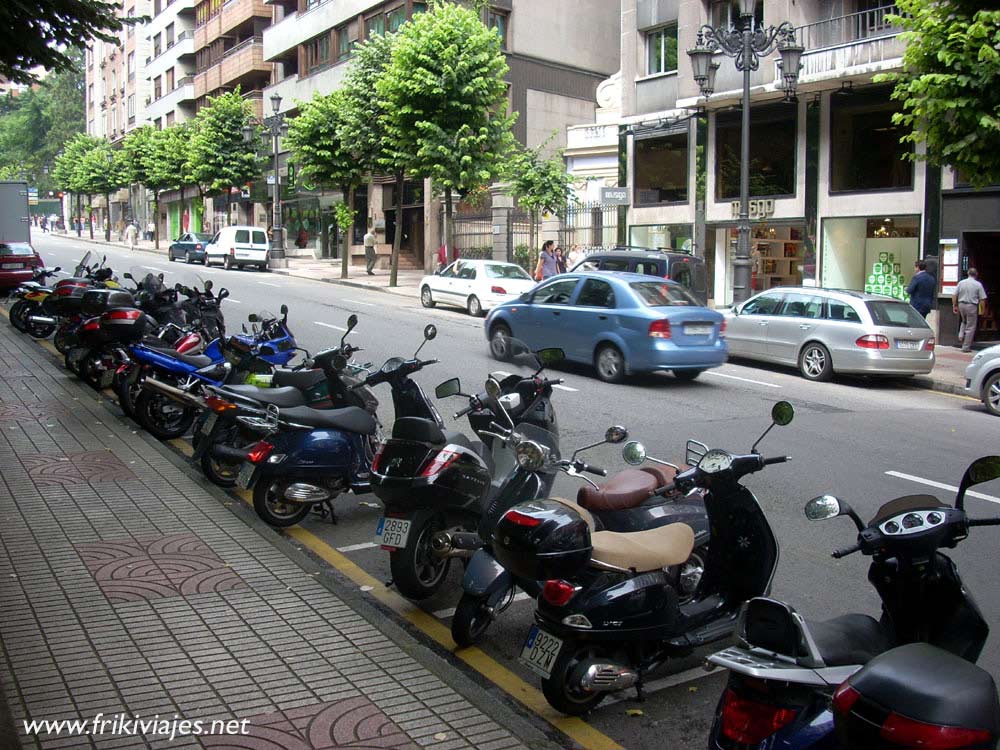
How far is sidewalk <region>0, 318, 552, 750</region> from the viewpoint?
14.1 feet

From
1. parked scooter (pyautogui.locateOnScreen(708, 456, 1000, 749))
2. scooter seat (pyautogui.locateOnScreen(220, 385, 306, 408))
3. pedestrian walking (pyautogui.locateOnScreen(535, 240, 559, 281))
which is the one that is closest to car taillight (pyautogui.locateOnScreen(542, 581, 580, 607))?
parked scooter (pyautogui.locateOnScreen(708, 456, 1000, 749))

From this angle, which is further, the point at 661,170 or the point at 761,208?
Result: the point at 661,170

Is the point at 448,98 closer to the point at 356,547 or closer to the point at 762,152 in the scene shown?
the point at 762,152

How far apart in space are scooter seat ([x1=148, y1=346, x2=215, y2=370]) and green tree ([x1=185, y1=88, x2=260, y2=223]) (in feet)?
141

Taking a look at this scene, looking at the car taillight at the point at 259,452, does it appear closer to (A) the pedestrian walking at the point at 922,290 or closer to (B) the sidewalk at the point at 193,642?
(B) the sidewalk at the point at 193,642

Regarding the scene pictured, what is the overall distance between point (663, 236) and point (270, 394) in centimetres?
2279

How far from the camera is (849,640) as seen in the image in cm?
354

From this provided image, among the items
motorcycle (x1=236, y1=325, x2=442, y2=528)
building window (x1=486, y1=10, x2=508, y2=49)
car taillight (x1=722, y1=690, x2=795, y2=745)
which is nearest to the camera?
car taillight (x1=722, y1=690, x2=795, y2=745)

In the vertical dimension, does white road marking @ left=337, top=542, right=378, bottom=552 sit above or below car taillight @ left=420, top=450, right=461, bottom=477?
below

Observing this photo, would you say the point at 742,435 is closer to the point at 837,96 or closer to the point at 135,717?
the point at 135,717

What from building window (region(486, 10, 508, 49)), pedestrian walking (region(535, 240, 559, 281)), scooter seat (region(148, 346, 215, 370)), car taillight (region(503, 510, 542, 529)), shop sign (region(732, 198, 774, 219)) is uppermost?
building window (region(486, 10, 508, 49))

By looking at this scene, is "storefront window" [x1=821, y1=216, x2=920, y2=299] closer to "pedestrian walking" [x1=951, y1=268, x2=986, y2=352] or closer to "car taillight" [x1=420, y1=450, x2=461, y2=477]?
"pedestrian walking" [x1=951, y1=268, x2=986, y2=352]

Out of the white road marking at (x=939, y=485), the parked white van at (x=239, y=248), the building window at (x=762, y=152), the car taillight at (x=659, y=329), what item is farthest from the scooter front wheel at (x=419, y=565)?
the parked white van at (x=239, y=248)

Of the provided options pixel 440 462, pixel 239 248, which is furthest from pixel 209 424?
pixel 239 248
